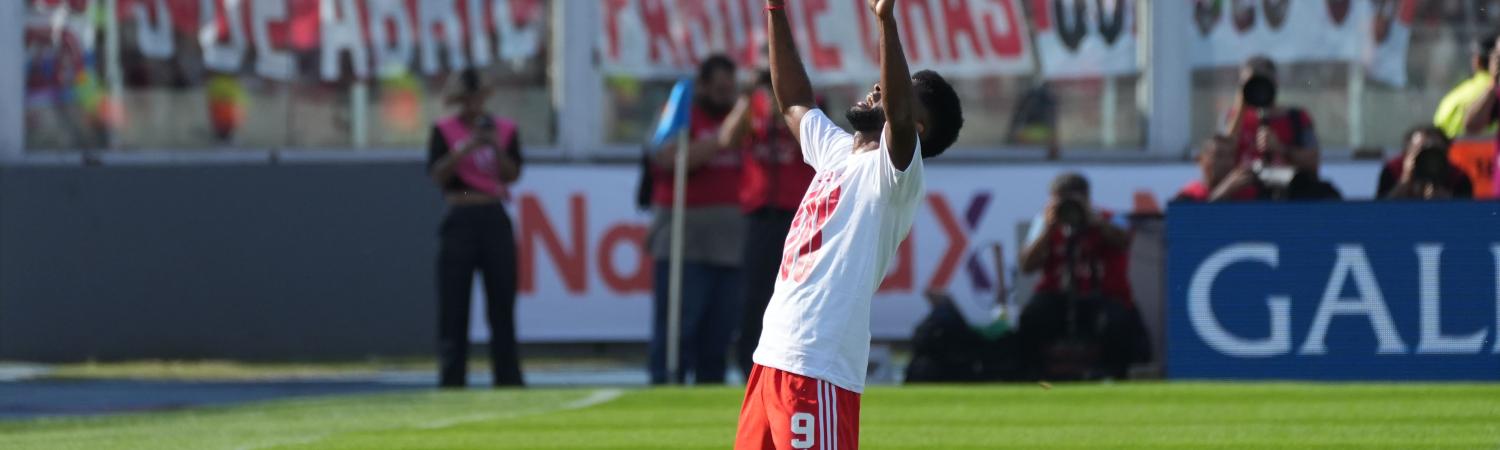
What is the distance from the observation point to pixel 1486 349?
11688mm

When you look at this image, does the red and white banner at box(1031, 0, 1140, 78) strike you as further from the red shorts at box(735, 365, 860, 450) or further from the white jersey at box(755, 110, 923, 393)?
the red shorts at box(735, 365, 860, 450)

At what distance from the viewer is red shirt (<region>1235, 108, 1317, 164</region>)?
13.2m

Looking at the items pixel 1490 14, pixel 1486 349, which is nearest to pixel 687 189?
pixel 1486 349

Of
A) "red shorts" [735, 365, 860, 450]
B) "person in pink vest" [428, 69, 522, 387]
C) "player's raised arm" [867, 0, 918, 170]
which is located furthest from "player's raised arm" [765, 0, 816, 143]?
"person in pink vest" [428, 69, 522, 387]

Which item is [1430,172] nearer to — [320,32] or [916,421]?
[916,421]

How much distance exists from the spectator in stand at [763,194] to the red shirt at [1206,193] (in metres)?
2.13

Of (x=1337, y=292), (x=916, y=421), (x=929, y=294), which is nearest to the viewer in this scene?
(x=916, y=421)

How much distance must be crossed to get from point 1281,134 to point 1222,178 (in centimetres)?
42

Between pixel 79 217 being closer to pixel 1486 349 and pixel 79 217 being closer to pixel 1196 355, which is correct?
pixel 1196 355

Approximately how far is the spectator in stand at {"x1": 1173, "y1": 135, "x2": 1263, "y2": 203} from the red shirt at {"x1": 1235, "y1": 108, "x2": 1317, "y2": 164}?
3.8 inches

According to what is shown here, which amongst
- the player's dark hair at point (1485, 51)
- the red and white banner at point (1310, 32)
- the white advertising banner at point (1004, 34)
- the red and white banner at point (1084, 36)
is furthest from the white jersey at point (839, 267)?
the red and white banner at point (1310, 32)

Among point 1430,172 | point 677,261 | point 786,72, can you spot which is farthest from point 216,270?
point 786,72

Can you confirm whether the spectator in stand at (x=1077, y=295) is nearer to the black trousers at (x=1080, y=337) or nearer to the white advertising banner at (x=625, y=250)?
the black trousers at (x=1080, y=337)

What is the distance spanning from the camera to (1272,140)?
13086 mm
